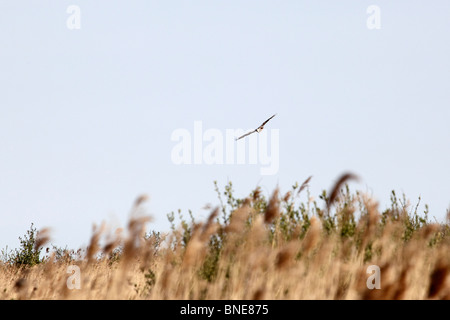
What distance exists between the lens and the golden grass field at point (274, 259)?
23.9 feet

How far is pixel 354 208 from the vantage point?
957 centimetres

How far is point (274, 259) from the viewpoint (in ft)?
25.8

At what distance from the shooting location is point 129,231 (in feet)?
23.1

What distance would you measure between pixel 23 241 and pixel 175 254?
33.6 feet

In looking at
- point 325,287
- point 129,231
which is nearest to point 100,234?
point 129,231

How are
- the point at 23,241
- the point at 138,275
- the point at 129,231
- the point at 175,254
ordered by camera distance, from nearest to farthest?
the point at 129,231
the point at 175,254
the point at 138,275
the point at 23,241

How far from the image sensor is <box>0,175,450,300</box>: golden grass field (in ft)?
23.9

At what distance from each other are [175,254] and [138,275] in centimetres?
290

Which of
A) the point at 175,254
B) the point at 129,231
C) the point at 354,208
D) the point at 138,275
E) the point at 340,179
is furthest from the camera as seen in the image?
the point at 138,275
